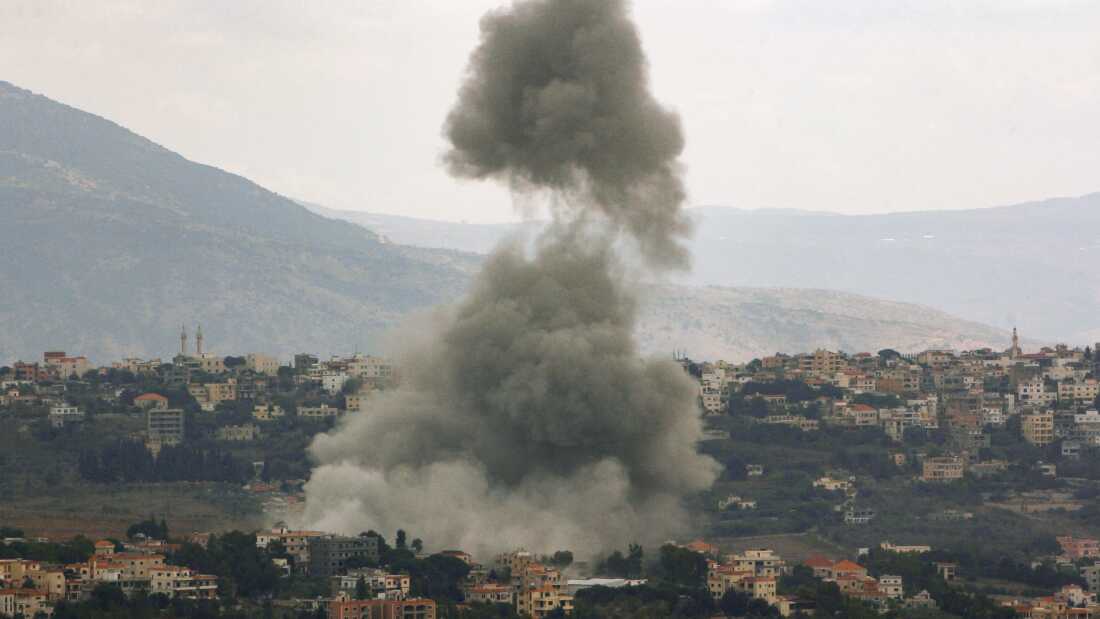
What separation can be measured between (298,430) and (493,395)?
25365mm

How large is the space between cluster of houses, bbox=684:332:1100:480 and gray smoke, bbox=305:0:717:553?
18927 mm

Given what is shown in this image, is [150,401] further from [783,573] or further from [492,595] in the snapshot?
[492,595]

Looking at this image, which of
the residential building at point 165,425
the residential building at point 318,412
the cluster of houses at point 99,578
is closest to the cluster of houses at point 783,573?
the cluster of houses at point 99,578

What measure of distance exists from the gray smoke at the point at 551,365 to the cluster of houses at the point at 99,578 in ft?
25.8

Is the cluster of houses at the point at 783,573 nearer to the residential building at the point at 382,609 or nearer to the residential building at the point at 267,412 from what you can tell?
the residential building at the point at 382,609

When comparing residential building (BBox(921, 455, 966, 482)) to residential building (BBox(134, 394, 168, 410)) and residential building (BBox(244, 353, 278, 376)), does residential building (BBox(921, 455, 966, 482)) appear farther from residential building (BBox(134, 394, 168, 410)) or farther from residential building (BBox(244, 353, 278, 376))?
residential building (BBox(244, 353, 278, 376))

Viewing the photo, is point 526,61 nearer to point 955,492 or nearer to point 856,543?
point 856,543

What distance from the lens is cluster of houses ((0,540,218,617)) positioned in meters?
63.0

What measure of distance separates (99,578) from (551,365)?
13.8 meters

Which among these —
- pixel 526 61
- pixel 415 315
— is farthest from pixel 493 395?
pixel 415 315

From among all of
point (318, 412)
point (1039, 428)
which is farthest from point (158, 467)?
point (1039, 428)


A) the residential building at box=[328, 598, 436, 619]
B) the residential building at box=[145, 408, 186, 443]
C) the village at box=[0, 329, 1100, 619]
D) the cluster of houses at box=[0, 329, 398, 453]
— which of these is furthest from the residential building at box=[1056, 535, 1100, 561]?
the residential building at box=[145, 408, 186, 443]

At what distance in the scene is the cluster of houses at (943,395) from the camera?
100m

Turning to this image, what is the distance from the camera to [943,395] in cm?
10881
